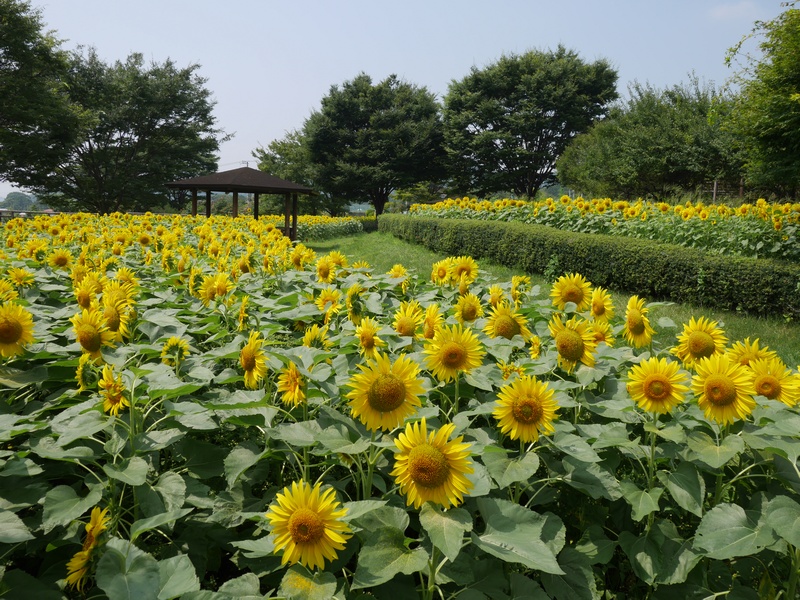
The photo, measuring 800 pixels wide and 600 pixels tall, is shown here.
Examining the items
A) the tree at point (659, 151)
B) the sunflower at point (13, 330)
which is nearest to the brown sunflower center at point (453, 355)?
the sunflower at point (13, 330)

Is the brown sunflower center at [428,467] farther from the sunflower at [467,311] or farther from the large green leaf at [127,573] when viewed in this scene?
the sunflower at [467,311]

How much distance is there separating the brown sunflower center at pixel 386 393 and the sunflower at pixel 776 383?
1210 mm

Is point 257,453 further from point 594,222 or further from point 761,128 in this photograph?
point 594,222

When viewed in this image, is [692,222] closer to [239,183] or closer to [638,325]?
[638,325]

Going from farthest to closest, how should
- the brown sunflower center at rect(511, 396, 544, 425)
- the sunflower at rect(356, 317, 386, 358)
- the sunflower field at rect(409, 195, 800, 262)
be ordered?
the sunflower field at rect(409, 195, 800, 262), the sunflower at rect(356, 317, 386, 358), the brown sunflower center at rect(511, 396, 544, 425)

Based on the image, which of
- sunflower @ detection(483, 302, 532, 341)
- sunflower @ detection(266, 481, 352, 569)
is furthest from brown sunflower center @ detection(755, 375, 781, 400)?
sunflower @ detection(266, 481, 352, 569)

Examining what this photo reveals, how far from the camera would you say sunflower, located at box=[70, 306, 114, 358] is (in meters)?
1.79

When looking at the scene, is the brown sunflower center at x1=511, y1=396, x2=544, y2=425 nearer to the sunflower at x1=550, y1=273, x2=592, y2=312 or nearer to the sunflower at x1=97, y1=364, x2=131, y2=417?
the sunflower at x1=97, y1=364, x2=131, y2=417

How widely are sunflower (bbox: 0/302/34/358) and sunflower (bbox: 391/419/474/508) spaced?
1303 mm

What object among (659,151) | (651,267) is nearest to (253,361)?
(651,267)

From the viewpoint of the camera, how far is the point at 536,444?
1670mm

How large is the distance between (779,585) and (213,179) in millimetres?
16873

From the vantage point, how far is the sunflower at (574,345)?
182 centimetres

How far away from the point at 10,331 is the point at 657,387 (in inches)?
77.9
